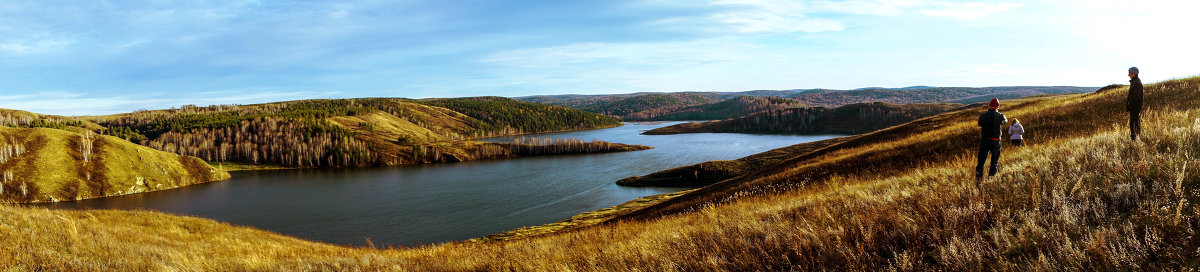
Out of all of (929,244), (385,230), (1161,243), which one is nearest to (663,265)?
(929,244)

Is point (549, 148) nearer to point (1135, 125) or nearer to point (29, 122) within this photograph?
point (1135, 125)

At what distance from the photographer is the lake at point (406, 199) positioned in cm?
5675

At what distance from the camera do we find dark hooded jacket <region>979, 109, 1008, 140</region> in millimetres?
12508

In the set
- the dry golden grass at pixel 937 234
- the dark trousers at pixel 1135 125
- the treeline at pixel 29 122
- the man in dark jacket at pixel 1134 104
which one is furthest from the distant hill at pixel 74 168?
the man in dark jacket at pixel 1134 104

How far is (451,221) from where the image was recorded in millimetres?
59000

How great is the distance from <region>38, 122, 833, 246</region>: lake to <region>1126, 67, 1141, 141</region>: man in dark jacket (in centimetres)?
4746

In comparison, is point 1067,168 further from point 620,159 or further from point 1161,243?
point 620,159

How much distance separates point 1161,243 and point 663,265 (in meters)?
6.21

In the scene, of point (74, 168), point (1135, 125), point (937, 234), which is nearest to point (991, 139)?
point (1135, 125)

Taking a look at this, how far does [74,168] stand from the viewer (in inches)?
3447

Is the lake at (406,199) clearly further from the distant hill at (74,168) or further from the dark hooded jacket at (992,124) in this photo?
the dark hooded jacket at (992,124)

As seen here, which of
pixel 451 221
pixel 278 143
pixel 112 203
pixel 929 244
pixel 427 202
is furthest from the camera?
pixel 278 143

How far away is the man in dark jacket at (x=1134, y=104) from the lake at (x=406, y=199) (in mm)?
47460

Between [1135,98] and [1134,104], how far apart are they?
259 millimetres
